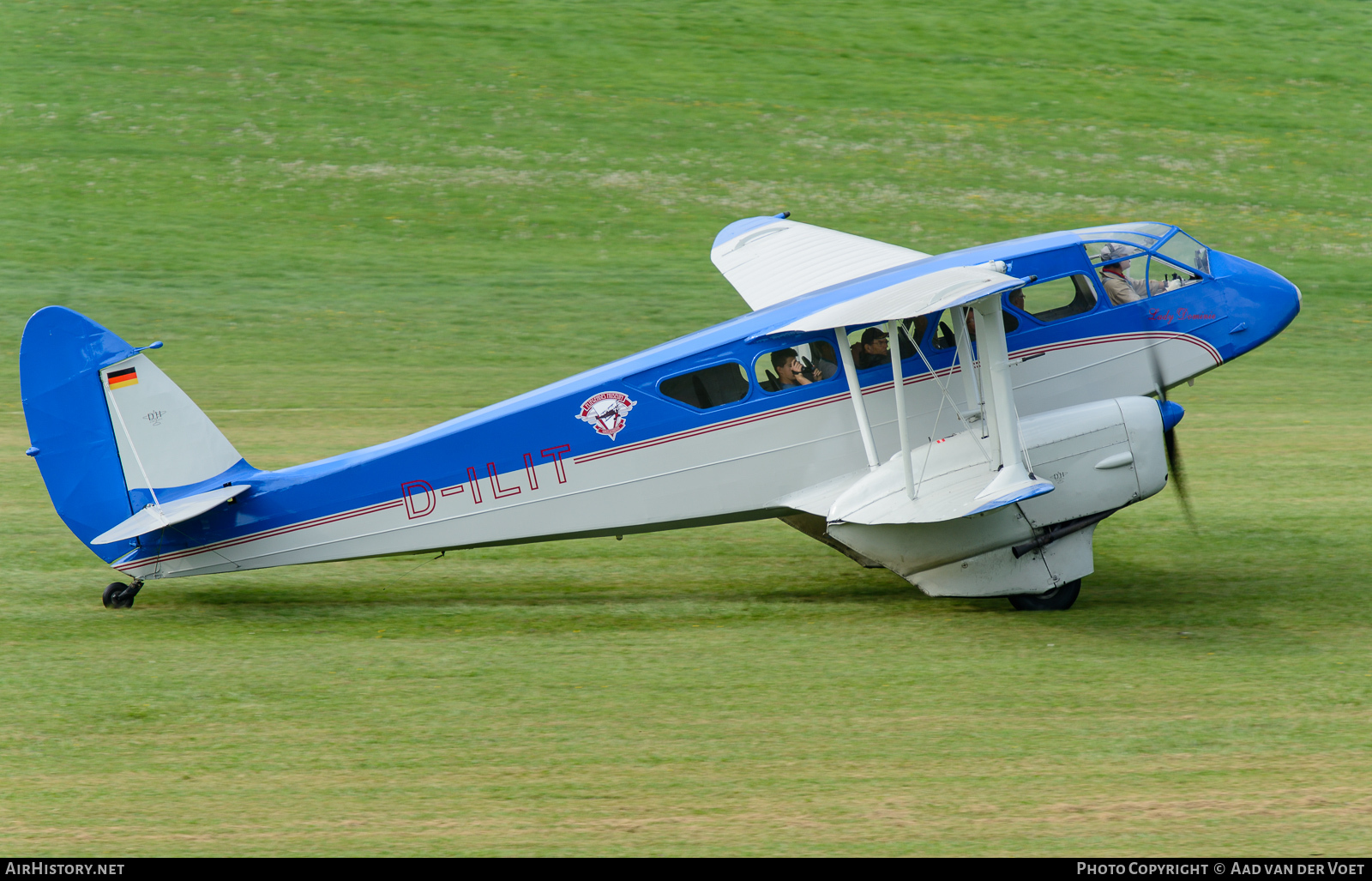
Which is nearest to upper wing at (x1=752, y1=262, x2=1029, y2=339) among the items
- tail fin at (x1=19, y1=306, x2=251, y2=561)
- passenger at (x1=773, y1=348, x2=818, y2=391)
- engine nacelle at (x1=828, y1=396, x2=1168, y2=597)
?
passenger at (x1=773, y1=348, x2=818, y2=391)

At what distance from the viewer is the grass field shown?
799cm

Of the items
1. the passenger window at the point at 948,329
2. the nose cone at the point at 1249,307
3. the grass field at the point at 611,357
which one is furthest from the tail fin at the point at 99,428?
the nose cone at the point at 1249,307

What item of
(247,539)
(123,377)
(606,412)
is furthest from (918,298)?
(123,377)

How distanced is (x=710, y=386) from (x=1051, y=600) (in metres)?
3.56

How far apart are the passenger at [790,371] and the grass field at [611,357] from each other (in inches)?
81.5

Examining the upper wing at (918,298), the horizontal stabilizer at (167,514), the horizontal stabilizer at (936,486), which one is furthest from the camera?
the horizontal stabilizer at (167,514)

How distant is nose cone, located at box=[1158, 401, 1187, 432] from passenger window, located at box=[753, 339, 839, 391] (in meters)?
2.84

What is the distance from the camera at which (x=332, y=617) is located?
37.9ft

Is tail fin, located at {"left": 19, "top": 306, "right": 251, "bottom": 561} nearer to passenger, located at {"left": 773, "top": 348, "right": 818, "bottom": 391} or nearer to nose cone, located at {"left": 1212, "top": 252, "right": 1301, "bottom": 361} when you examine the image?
passenger, located at {"left": 773, "top": 348, "right": 818, "bottom": 391}

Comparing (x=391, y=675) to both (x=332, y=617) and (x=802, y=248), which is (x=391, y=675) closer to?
(x=332, y=617)

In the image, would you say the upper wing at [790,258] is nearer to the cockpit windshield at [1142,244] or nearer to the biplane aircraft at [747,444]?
the biplane aircraft at [747,444]

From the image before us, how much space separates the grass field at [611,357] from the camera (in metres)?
7.99

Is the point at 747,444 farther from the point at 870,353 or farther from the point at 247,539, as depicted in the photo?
the point at 247,539

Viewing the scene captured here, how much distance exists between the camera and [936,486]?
35.9ft
